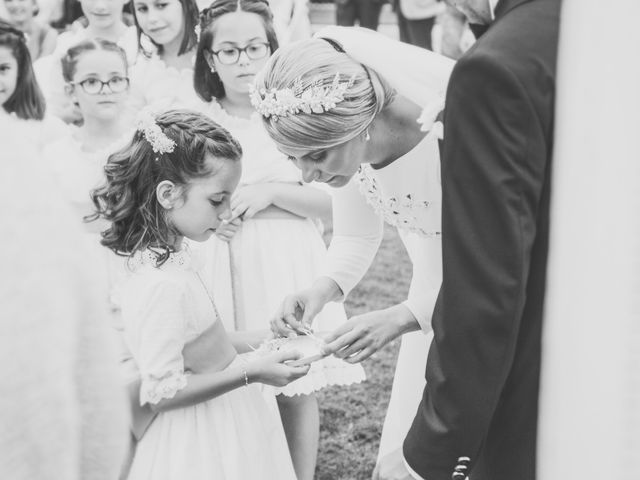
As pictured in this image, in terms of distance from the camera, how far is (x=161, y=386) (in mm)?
2658

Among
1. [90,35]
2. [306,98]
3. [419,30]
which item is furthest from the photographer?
[419,30]

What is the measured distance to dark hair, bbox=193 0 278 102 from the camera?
3988mm

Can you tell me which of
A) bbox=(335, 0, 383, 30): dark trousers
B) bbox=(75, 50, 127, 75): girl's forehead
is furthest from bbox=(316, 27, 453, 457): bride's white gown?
bbox=(335, 0, 383, 30): dark trousers

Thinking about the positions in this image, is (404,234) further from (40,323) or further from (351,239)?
(40,323)

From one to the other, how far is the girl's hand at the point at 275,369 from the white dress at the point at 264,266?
0.93 m

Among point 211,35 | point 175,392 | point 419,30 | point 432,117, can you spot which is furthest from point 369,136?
point 419,30

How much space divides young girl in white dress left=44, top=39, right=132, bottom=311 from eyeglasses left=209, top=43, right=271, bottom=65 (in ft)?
2.23

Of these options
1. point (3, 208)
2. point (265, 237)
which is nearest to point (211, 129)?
point (265, 237)

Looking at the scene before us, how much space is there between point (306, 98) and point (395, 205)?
0.56 m

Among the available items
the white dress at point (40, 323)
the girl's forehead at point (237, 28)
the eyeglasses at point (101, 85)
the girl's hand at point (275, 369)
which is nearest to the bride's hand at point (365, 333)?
the girl's hand at point (275, 369)

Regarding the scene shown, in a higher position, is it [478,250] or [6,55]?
[478,250]

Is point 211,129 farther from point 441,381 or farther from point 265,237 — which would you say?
point 441,381

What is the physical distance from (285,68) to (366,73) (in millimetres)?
252

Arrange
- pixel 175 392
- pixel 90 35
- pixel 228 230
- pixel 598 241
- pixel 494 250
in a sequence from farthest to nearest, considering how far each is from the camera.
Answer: pixel 90 35
pixel 228 230
pixel 175 392
pixel 494 250
pixel 598 241
